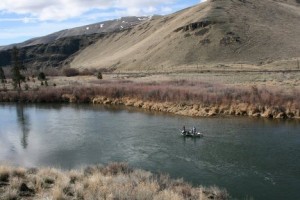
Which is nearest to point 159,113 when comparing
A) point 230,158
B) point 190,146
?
point 190,146

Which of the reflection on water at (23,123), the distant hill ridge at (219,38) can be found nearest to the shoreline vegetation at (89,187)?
the reflection on water at (23,123)

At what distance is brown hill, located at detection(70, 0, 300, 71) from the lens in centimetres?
11069

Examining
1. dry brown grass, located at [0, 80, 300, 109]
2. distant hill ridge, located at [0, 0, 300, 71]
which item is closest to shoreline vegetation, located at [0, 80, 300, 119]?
dry brown grass, located at [0, 80, 300, 109]

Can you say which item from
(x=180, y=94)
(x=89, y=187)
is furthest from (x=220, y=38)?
(x=89, y=187)

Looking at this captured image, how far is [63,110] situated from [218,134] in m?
24.9

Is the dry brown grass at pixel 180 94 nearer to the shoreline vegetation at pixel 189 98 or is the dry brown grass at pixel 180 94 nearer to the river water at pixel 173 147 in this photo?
the shoreline vegetation at pixel 189 98

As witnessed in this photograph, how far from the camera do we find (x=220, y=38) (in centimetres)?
12088

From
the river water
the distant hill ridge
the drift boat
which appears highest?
the distant hill ridge

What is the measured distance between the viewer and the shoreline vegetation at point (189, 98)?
42.7 metres

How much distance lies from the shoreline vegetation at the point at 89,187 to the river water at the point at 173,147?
3001 mm

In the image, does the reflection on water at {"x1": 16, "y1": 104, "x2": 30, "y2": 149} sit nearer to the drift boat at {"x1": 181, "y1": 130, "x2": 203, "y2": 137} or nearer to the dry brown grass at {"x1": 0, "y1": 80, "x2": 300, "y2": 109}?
the dry brown grass at {"x1": 0, "y1": 80, "x2": 300, "y2": 109}

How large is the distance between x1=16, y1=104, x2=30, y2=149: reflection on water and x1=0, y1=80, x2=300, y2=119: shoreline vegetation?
676 centimetres

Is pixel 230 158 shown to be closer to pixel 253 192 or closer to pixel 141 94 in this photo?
pixel 253 192

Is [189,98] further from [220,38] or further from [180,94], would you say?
[220,38]
